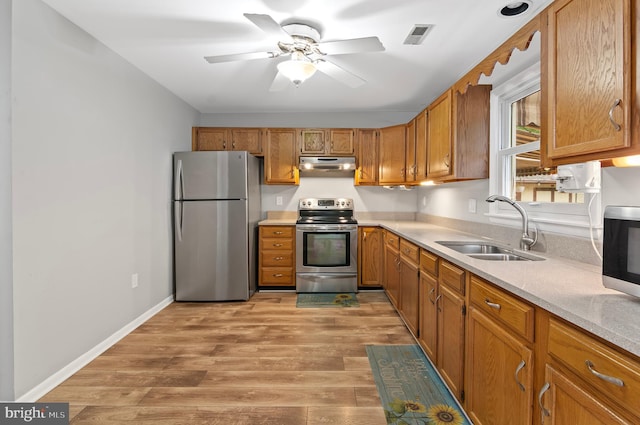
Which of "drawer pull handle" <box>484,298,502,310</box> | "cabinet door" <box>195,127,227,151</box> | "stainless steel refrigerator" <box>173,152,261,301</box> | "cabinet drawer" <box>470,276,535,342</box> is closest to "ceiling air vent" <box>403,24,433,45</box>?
"cabinet drawer" <box>470,276,535,342</box>

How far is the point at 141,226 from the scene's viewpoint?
3.08m

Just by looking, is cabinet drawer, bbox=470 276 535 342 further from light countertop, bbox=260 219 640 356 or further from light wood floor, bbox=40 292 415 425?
light wood floor, bbox=40 292 415 425

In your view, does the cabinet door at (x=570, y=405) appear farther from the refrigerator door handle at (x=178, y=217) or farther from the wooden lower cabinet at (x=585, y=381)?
the refrigerator door handle at (x=178, y=217)

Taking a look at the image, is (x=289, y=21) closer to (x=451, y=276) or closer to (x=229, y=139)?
(x=451, y=276)

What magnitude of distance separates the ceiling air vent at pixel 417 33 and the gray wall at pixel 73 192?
2391 millimetres

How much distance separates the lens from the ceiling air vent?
7.43 feet

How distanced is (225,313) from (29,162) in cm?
217

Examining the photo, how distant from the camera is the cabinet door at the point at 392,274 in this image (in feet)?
10.9

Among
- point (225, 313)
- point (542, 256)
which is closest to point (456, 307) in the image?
point (542, 256)

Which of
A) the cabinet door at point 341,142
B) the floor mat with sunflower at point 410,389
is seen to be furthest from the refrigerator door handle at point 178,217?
the floor mat with sunflower at point 410,389

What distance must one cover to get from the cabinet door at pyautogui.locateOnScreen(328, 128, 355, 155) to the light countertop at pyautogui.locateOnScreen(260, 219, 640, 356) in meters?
2.74

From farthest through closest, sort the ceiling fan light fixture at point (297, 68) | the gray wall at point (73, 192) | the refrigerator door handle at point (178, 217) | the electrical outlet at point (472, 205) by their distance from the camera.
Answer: the refrigerator door handle at point (178, 217), the electrical outlet at point (472, 205), the ceiling fan light fixture at point (297, 68), the gray wall at point (73, 192)

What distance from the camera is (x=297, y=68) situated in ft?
7.64

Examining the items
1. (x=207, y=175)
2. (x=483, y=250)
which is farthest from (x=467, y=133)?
(x=207, y=175)
